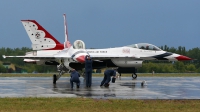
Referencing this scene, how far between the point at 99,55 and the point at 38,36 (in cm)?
551

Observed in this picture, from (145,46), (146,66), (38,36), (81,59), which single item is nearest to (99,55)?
(145,46)

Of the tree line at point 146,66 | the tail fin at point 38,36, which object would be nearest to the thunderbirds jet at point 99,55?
the tail fin at point 38,36

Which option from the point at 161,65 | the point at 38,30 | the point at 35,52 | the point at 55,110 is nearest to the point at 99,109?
the point at 55,110

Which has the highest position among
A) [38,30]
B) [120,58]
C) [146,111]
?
[38,30]

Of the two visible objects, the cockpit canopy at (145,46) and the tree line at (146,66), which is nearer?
the cockpit canopy at (145,46)

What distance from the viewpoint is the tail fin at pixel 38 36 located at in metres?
32.8

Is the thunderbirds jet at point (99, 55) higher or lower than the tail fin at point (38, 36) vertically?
lower

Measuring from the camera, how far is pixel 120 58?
89.3ft

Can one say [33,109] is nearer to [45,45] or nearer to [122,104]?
[122,104]

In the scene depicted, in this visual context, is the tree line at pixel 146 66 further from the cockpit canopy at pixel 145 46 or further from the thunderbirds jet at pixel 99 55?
the cockpit canopy at pixel 145 46

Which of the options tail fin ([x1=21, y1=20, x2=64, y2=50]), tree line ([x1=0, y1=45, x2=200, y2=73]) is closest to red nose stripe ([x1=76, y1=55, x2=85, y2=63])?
tail fin ([x1=21, y1=20, x2=64, y2=50])

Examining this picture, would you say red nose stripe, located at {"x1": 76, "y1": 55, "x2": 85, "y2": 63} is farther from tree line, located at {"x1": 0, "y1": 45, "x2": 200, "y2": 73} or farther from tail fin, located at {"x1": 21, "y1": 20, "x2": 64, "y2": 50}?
tree line, located at {"x1": 0, "y1": 45, "x2": 200, "y2": 73}

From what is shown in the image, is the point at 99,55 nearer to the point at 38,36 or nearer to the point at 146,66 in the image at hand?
the point at 38,36

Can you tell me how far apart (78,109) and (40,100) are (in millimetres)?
2309
